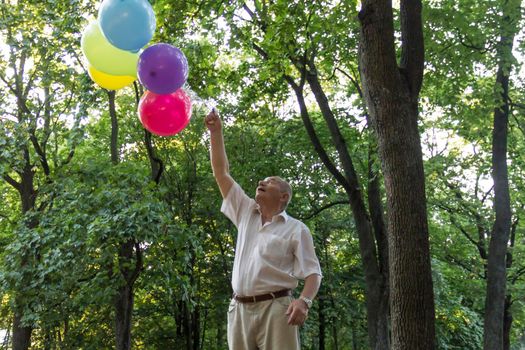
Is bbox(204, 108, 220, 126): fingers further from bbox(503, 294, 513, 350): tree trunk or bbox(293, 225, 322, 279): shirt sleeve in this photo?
bbox(503, 294, 513, 350): tree trunk

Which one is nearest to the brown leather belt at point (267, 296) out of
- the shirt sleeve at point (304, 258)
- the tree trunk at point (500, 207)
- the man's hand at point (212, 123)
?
the shirt sleeve at point (304, 258)

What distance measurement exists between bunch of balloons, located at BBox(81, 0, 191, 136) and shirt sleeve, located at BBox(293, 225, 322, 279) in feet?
4.59

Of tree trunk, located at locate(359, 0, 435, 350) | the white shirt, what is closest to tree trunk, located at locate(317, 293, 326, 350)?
tree trunk, located at locate(359, 0, 435, 350)

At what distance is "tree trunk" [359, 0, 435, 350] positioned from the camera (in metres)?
3.54

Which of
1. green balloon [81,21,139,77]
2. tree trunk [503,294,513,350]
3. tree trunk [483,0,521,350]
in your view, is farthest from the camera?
tree trunk [503,294,513,350]

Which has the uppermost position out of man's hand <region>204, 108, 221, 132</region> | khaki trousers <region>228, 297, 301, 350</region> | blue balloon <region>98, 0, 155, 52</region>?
blue balloon <region>98, 0, 155, 52</region>

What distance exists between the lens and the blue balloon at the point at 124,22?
10.7 ft

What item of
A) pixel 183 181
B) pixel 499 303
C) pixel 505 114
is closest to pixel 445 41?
pixel 505 114

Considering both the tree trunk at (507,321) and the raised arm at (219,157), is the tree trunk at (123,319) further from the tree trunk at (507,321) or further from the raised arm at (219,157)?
the tree trunk at (507,321)

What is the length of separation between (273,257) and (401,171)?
1.46 metres

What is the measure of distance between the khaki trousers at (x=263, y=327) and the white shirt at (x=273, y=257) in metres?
0.08

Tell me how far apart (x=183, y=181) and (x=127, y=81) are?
9.66 meters

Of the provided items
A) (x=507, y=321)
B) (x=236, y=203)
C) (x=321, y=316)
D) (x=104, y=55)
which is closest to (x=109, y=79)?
(x=104, y=55)

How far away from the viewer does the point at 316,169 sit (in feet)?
37.8
